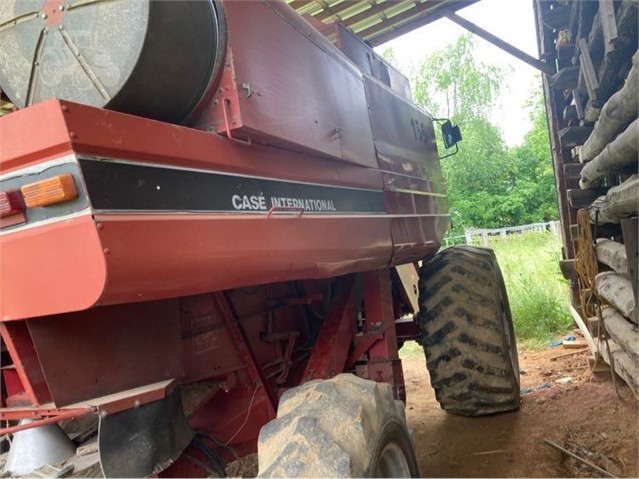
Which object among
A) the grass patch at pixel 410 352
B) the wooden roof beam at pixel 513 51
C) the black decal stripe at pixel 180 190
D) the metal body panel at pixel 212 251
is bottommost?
the grass patch at pixel 410 352

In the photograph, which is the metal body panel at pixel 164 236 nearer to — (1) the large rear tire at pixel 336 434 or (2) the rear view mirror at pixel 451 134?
(1) the large rear tire at pixel 336 434

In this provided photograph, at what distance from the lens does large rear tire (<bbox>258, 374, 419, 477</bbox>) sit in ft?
6.09

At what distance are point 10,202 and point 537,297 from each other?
8229mm

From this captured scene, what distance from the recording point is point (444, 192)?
500 centimetres

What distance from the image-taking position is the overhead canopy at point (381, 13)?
5.62 meters

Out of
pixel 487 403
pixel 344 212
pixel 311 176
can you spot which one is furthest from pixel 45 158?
pixel 487 403

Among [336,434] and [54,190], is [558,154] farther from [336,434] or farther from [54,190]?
[54,190]

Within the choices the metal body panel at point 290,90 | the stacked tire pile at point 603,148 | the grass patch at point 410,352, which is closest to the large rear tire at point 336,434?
the metal body panel at point 290,90

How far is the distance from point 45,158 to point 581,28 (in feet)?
15.4

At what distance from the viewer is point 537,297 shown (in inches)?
336

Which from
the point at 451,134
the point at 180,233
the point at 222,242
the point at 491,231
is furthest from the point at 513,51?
the point at 491,231

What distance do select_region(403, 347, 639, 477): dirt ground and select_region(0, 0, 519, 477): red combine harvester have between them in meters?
1.39

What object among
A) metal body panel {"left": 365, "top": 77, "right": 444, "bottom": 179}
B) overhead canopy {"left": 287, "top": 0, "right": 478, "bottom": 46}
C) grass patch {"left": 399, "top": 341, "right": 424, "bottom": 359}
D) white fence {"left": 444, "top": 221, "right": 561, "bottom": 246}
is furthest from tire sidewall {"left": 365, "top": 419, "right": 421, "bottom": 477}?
white fence {"left": 444, "top": 221, "right": 561, "bottom": 246}

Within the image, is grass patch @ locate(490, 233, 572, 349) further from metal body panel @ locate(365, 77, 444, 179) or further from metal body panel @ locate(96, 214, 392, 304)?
metal body panel @ locate(96, 214, 392, 304)
